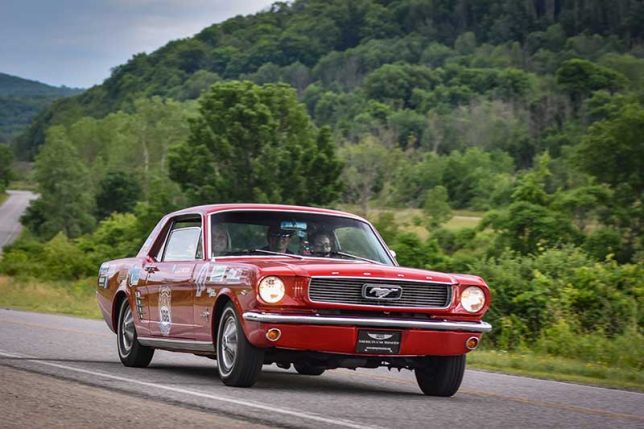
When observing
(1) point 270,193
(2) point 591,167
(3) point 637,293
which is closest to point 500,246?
(2) point 591,167

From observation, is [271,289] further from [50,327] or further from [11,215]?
[11,215]

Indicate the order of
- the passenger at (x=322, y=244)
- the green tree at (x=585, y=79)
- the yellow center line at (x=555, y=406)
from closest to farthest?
1. the yellow center line at (x=555, y=406)
2. the passenger at (x=322, y=244)
3. the green tree at (x=585, y=79)

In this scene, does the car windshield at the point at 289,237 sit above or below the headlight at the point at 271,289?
above

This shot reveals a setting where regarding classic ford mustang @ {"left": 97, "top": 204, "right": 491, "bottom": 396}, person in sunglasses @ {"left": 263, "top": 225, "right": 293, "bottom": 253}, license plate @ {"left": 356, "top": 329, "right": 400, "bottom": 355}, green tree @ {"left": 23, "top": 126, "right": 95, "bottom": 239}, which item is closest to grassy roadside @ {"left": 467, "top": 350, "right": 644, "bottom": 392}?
classic ford mustang @ {"left": 97, "top": 204, "right": 491, "bottom": 396}

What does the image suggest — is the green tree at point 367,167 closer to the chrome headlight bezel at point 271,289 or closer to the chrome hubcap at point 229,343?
the chrome hubcap at point 229,343

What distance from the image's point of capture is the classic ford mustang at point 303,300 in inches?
375

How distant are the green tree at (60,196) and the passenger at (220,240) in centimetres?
11429

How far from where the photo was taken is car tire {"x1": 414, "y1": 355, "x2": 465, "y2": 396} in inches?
401

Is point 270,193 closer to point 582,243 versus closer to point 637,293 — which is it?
point 582,243

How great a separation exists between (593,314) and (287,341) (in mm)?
14117

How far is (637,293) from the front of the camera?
947 inches

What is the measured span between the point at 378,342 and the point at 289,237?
192 cm

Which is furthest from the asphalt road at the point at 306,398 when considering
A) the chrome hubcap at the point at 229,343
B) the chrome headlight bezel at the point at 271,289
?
the chrome headlight bezel at the point at 271,289

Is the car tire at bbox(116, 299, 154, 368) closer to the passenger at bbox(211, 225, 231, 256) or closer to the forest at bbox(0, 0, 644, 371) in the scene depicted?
the passenger at bbox(211, 225, 231, 256)
